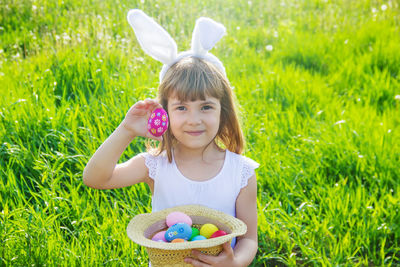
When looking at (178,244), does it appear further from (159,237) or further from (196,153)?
(196,153)

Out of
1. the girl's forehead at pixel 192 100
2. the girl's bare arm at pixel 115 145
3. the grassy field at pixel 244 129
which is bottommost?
the grassy field at pixel 244 129

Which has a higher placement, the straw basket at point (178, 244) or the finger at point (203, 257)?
the straw basket at point (178, 244)

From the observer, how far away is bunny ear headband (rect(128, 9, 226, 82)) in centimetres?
209

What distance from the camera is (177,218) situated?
188 centimetres

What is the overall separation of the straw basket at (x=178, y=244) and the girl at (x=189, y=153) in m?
0.14


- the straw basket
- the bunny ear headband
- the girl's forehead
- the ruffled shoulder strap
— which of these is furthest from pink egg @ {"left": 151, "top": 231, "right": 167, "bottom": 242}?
the bunny ear headband

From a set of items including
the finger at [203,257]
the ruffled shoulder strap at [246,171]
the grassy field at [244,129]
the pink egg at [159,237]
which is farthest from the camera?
the grassy field at [244,129]

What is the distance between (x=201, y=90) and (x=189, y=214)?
0.54 metres

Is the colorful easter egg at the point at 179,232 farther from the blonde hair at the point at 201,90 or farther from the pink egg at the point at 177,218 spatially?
the blonde hair at the point at 201,90

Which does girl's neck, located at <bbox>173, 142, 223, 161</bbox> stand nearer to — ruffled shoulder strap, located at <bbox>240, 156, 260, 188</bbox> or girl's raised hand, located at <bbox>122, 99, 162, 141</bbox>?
ruffled shoulder strap, located at <bbox>240, 156, 260, 188</bbox>

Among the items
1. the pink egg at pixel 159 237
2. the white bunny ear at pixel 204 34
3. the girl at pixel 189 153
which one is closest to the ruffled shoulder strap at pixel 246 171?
the girl at pixel 189 153

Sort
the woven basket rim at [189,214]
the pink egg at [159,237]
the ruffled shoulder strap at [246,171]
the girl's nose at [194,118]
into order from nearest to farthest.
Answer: the woven basket rim at [189,214] < the pink egg at [159,237] < the girl's nose at [194,118] < the ruffled shoulder strap at [246,171]

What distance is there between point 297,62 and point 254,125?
5.54 feet

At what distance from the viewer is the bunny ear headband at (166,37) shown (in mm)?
2090
